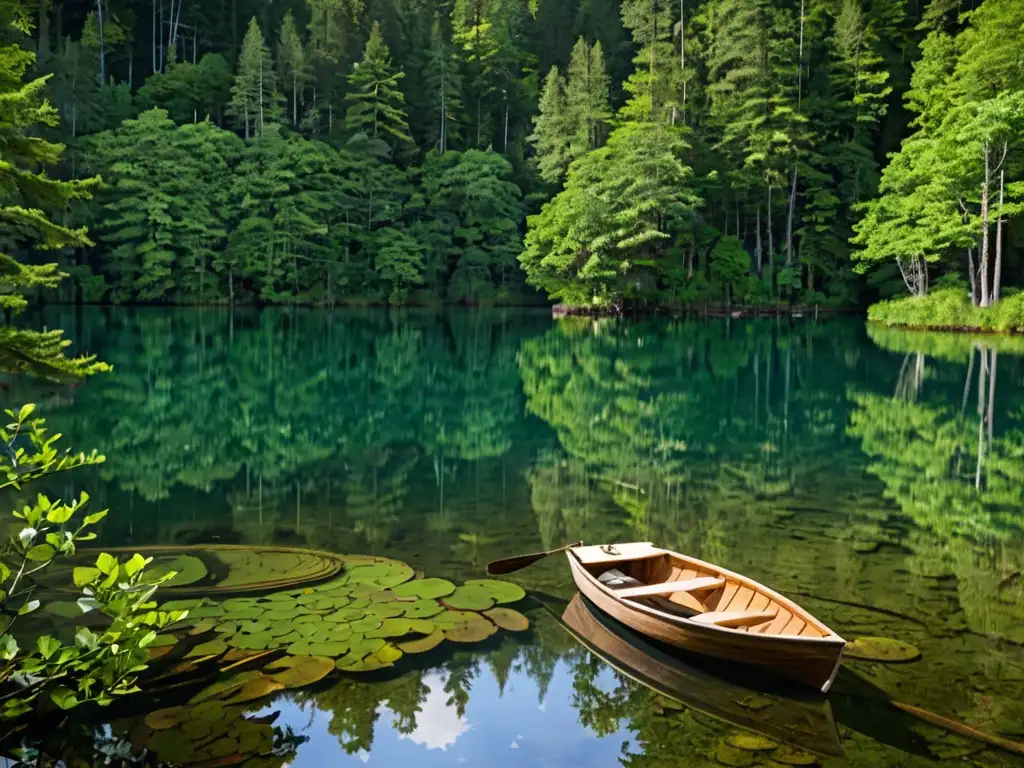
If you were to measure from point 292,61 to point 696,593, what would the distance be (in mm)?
49669

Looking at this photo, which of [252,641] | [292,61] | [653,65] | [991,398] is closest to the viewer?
[252,641]

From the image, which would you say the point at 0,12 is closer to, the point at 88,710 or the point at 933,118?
the point at 88,710

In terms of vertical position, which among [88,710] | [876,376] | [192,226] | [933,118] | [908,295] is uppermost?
[933,118]

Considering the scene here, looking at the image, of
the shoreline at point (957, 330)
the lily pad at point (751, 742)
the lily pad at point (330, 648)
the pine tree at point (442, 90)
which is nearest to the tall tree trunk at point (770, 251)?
the shoreline at point (957, 330)

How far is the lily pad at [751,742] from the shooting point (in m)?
4.43

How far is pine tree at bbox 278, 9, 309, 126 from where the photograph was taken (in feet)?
161

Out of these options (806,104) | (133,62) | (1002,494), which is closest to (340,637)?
(1002,494)

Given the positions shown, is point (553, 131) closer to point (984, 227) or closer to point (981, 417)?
point (984, 227)

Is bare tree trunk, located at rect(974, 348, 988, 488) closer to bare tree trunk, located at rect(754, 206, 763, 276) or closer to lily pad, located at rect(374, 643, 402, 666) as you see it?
lily pad, located at rect(374, 643, 402, 666)

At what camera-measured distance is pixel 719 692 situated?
507 cm

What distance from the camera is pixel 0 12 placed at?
10562mm

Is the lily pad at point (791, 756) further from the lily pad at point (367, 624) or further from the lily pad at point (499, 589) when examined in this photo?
the lily pad at point (367, 624)

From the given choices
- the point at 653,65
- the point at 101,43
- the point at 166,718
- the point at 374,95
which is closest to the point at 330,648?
the point at 166,718

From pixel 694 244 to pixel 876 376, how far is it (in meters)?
22.5
